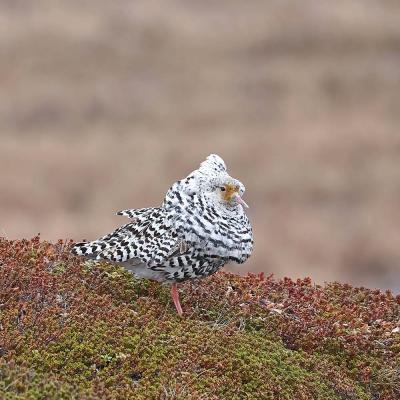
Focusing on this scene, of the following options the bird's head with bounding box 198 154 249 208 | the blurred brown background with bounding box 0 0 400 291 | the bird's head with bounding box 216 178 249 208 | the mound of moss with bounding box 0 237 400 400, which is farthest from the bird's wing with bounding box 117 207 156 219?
the blurred brown background with bounding box 0 0 400 291

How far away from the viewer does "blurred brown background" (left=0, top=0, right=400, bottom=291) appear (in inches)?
953

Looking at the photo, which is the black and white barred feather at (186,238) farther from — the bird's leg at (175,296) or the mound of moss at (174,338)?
the mound of moss at (174,338)

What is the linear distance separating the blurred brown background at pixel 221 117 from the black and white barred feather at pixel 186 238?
11.0 meters

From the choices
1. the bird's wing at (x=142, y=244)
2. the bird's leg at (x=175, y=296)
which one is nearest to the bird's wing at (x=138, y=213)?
the bird's wing at (x=142, y=244)

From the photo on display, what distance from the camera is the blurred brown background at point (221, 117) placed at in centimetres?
2422

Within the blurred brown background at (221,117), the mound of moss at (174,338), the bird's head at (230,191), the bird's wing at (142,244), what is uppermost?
the blurred brown background at (221,117)

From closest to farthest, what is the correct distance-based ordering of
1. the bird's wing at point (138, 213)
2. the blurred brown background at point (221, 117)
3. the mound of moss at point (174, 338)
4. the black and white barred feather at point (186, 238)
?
the mound of moss at point (174, 338), the black and white barred feather at point (186, 238), the bird's wing at point (138, 213), the blurred brown background at point (221, 117)

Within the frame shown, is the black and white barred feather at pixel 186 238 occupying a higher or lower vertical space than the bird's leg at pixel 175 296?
higher

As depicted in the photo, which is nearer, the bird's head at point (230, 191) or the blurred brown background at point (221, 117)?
the bird's head at point (230, 191)

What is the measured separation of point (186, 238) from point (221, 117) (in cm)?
2122

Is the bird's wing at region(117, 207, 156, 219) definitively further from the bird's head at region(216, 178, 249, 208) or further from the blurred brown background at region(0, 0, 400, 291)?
the blurred brown background at region(0, 0, 400, 291)

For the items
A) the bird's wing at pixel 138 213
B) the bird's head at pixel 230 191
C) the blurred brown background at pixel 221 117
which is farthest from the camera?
the blurred brown background at pixel 221 117

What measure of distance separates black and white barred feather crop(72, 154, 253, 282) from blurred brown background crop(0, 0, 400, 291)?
10996 millimetres

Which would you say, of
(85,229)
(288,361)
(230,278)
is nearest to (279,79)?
(85,229)
